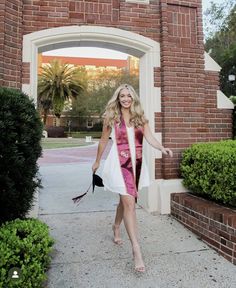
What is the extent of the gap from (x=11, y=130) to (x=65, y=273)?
1.48m

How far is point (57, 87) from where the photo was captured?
166ft

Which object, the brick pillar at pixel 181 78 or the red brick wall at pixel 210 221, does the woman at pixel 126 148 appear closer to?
the red brick wall at pixel 210 221

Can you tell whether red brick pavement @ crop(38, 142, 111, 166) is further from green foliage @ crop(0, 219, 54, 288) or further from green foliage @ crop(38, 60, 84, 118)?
green foliage @ crop(38, 60, 84, 118)

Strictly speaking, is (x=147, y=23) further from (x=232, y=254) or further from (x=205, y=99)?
(x=232, y=254)

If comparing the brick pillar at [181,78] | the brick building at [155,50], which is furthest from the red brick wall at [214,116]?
the brick pillar at [181,78]

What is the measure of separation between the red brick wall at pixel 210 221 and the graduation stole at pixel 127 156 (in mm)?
1087

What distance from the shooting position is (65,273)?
Result: 347 centimetres

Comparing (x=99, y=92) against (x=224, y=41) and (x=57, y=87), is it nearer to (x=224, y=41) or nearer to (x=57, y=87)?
(x=57, y=87)

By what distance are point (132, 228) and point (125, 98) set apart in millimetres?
1346

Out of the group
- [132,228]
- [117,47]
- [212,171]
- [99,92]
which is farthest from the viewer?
[99,92]

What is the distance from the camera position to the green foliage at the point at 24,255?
9.22 ft

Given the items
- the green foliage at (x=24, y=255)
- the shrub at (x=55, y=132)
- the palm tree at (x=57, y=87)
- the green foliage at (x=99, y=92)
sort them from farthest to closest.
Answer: the palm tree at (x=57, y=87)
the shrub at (x=55, y=132)
the green foliage at (x=99, y=92)
the green foliage at (x=24, y=255)

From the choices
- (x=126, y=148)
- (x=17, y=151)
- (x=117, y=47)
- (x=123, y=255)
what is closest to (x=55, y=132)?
(x=117, y=47)

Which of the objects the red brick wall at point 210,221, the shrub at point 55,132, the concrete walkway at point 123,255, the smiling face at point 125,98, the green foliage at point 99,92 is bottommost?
the concrete walkway at point 123,255
